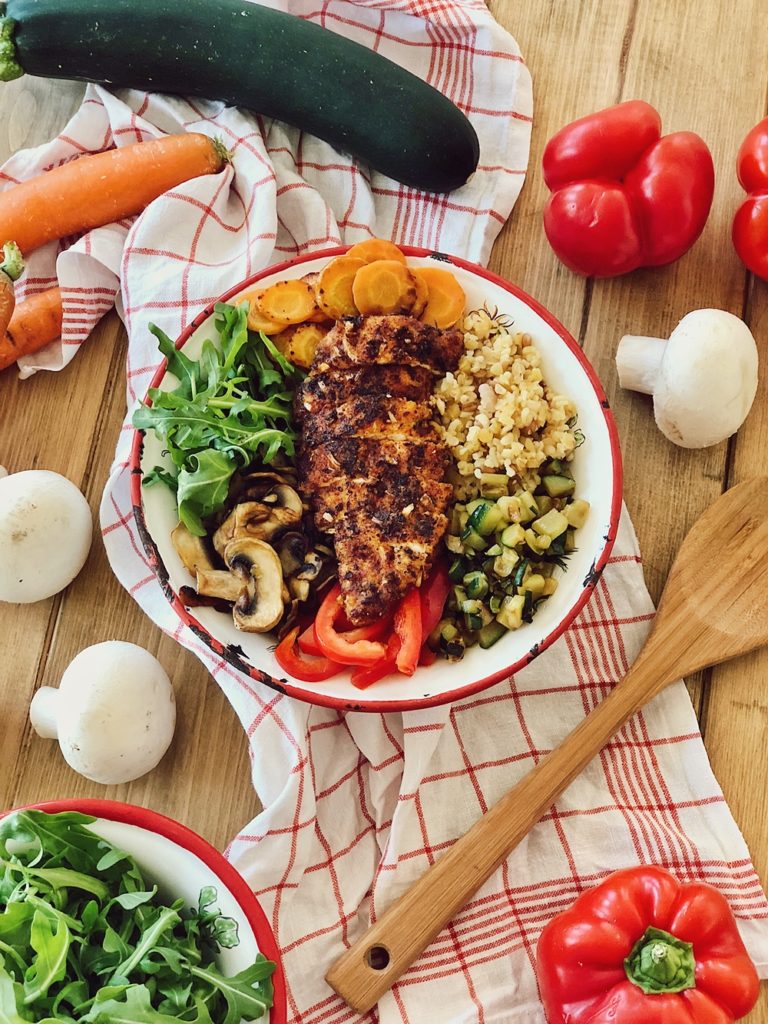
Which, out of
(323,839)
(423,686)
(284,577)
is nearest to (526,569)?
(423,686)

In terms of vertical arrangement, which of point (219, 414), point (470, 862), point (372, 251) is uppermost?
point (372, 251)

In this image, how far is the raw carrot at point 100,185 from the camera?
2412 mm

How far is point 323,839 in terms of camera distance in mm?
2254

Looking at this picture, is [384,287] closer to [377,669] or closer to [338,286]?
[338,286]

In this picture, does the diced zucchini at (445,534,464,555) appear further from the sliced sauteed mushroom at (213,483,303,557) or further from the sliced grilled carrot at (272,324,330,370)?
the sliced grilled carrot at (272,324,330,370)

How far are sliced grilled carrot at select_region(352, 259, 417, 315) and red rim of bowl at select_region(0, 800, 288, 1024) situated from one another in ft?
3.46

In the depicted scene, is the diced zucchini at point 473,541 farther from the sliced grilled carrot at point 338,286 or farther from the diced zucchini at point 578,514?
the sliced grilled carrot at point 338,286

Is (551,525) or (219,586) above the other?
(551,525)

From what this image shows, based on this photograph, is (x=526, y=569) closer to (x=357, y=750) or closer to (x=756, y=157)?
(x=357, y=750)

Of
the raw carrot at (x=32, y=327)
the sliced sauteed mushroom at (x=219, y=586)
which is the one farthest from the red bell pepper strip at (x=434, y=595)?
the raw carrot at (x=32, y=327)

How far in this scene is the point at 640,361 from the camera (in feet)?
7.48

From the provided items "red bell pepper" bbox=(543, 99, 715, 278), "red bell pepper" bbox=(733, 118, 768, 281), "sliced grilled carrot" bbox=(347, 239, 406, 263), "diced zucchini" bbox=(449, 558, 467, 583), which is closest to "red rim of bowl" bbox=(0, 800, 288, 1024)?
"diced zucchini" bbox=(449, 558, 467, 583)

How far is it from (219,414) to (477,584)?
0.60 m

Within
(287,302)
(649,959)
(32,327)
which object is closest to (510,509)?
(287,302)
